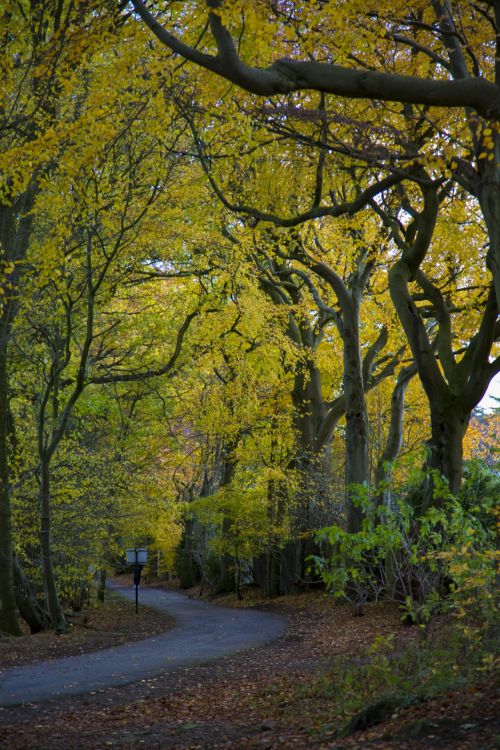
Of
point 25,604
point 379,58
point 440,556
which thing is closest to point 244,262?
point 25,604

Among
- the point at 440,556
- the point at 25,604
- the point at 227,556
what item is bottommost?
the point at 25,604

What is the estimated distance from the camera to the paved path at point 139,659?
Result: 9109 mm

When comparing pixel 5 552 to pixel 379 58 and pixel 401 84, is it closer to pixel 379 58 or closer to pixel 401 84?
pixel 379 58

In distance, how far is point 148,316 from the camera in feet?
70.1

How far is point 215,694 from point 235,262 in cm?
1228

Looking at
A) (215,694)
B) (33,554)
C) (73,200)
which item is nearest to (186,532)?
Result: (33,554)

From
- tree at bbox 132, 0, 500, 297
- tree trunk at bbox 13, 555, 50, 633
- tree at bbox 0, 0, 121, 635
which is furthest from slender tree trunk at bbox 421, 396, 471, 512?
tree trunk at bbox 13, 555, 50, 633

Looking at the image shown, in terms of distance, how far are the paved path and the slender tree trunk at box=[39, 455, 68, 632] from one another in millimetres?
1873

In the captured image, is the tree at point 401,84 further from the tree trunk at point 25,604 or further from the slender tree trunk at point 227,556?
the slender tree trunk at point 227,556

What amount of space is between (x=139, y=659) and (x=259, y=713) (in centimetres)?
499

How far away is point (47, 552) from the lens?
48.4 ft

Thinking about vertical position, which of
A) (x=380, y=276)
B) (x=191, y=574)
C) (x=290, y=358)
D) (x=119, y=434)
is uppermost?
(x=380, y=276)

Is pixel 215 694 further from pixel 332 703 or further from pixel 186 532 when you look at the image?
pixel 186 532

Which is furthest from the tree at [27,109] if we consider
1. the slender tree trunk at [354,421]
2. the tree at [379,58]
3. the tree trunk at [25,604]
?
the slender tree trunk at [354,421]
